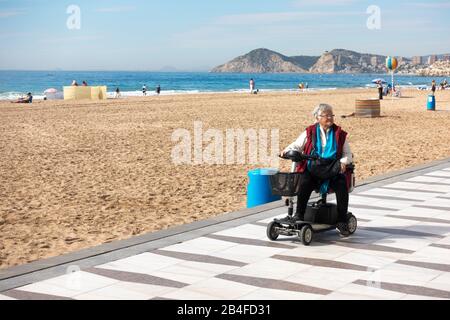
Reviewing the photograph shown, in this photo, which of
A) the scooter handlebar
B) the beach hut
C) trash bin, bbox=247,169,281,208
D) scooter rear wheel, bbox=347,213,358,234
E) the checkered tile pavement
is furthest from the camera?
the beach hut

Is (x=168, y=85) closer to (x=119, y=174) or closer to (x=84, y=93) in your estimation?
(x=84, y=93)

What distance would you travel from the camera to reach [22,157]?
14.9m

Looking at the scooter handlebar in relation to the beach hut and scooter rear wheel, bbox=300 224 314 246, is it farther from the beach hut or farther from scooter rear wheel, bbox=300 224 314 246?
the beach hut

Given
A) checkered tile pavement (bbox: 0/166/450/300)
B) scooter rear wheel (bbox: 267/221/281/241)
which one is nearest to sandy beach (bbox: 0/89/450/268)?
checkered tile pavement (bbox: 0/166/450/300)

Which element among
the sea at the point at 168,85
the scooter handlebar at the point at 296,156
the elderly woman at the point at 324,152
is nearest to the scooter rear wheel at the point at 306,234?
the elderly woman at the point at 324,152

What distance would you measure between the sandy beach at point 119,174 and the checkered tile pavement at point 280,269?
149 centimetres

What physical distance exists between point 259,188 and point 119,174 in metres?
4.35

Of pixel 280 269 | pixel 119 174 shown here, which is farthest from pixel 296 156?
pixel 119 174

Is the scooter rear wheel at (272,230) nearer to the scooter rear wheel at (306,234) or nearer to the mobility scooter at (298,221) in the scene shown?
the mobility scooter at (298,221)

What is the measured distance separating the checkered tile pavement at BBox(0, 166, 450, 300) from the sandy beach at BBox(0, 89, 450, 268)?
4.88 feet

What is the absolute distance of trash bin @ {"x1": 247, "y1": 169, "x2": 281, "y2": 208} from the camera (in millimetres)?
8641

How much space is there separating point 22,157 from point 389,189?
874 cm

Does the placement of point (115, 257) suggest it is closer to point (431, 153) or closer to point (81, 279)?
point (81, 279)

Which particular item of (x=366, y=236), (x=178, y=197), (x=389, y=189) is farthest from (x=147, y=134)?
(x=366, y=236)
